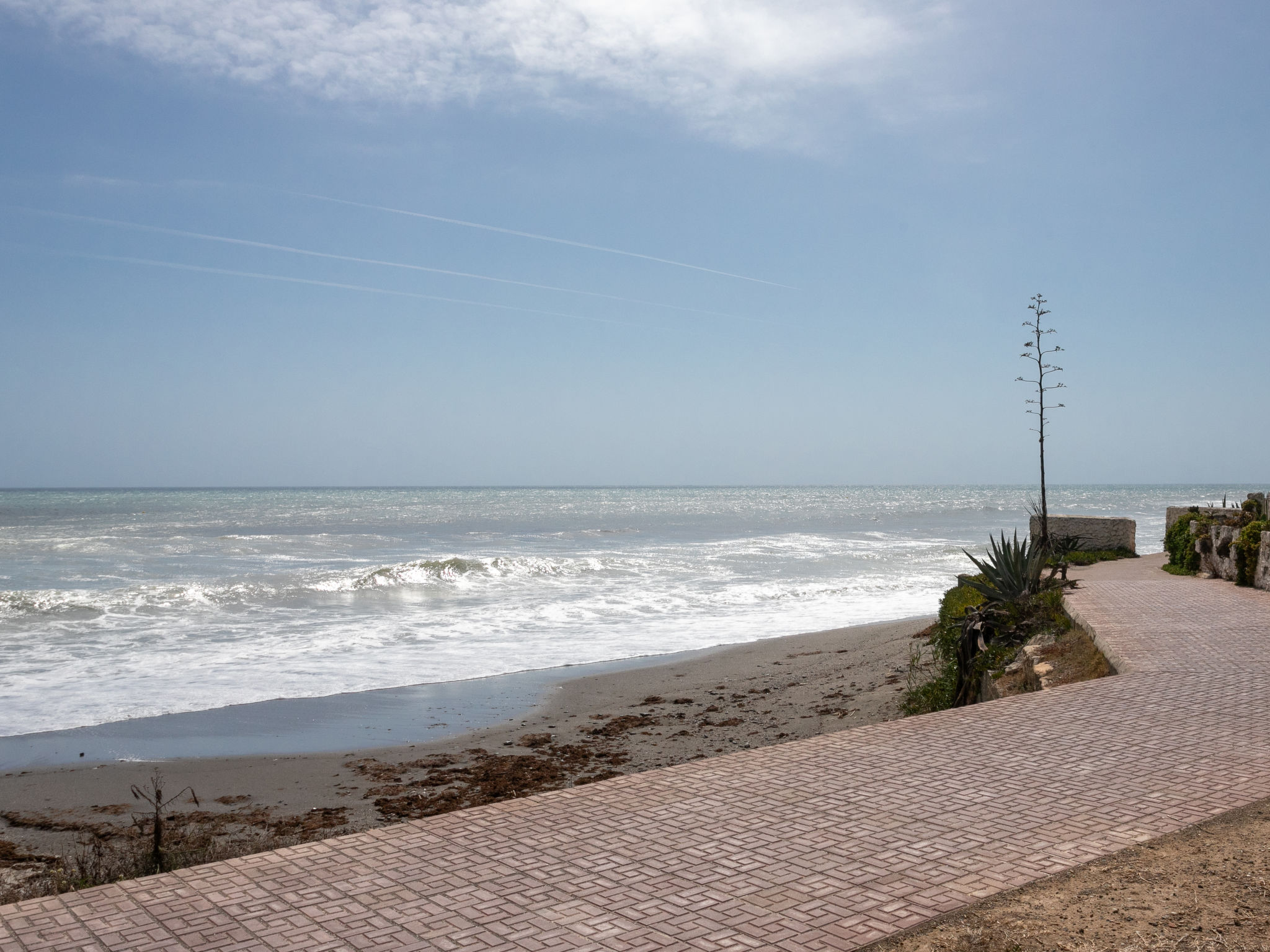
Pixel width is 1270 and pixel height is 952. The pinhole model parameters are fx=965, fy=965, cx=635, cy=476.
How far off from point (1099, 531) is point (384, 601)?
14.1 m

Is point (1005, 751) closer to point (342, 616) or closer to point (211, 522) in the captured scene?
point (342, 616)

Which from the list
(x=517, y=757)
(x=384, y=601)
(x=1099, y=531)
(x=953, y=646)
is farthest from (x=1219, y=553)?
(x=384, y=601)

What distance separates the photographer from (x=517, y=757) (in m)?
8.17

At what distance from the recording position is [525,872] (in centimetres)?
378

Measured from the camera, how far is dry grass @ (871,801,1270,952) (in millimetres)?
3133

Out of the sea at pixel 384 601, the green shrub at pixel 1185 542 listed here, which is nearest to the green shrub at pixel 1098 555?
the green shrub at pixel 1185 542

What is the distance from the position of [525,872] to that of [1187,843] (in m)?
2.70

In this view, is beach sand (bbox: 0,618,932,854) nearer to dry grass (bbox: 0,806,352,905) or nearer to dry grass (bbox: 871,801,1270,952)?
dry grass (bbox: 0,806,352,905)

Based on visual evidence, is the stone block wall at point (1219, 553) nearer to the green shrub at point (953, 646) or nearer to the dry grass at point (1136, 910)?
the green shrub at point (953, 646)

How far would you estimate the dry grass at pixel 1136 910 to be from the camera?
10.3ft

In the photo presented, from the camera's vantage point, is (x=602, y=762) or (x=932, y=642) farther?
(x=932, y=642)

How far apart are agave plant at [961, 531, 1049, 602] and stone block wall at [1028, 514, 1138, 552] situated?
7.53 meters

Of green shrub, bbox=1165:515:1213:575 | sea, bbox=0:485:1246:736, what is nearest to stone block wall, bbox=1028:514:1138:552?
green shrub, bbox=1165:515:1213:575

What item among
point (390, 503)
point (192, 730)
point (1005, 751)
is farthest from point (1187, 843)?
point (390, 503)
